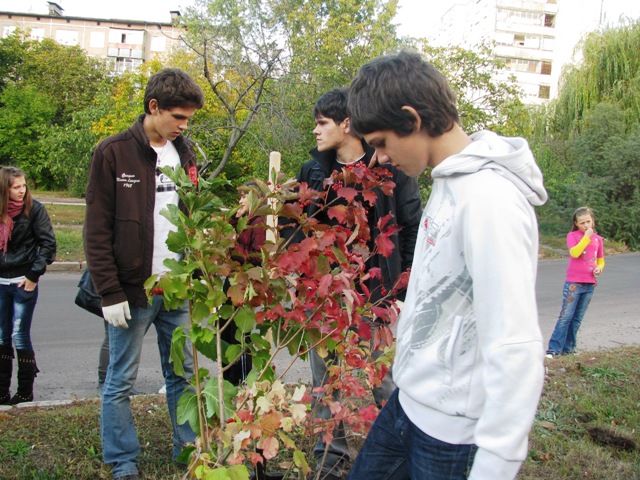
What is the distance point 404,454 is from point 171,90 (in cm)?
208

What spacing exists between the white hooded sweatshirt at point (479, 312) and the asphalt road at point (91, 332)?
11.2 feet

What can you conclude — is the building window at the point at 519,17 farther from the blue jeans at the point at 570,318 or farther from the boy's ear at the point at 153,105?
the boy's ear at the point at 153,105

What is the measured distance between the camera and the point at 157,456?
317 centimetres

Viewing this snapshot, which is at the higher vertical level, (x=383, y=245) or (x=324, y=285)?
(x=383, y=245)

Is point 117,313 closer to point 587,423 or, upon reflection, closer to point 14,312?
point 14,312

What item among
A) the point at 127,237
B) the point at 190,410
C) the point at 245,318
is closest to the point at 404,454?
the point at 245,318

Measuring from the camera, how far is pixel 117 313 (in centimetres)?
276

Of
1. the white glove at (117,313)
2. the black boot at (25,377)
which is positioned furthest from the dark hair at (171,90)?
the black boot at (25,377)

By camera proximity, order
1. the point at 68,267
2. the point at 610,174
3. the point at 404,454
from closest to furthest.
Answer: the point at 404,454 → the point at 68,267 → the point at 610,174

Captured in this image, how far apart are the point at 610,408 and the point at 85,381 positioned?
13.8ft

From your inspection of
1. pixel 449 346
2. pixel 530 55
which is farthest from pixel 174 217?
pixel 530 55

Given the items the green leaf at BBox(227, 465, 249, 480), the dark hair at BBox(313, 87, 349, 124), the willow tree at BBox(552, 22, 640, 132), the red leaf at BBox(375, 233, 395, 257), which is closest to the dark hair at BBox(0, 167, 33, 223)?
the dark hair at BBox(313, 87, 349, 124)

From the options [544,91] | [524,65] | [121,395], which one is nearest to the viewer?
[121,395]

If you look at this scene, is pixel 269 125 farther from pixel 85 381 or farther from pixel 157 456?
pixel 157 456
